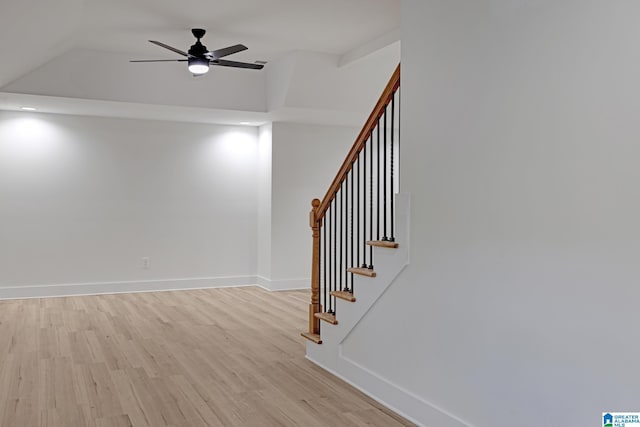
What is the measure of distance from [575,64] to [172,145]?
634 centimetres

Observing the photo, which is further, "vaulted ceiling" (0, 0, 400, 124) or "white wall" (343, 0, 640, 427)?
"vaulted ceiling" (0, 0, 400, 124)

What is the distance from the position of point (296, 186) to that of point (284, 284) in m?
1.37

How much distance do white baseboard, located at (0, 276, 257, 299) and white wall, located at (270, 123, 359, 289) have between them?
0.71 meters

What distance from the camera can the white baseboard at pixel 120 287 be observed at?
7.16 meters

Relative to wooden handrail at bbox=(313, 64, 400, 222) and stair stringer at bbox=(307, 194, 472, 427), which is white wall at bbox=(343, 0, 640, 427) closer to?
stair stringer at bbox=(307, 194, 472, 427)

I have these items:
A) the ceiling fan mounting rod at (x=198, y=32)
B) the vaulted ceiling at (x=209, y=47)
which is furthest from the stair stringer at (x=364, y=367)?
the ceiling fan mounting rod at (x=198, y=32)

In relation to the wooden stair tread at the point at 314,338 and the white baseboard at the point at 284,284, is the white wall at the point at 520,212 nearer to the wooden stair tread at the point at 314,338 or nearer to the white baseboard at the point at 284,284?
the wooden stair tread at the point at 314,338

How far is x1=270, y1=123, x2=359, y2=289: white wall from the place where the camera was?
7.93 m

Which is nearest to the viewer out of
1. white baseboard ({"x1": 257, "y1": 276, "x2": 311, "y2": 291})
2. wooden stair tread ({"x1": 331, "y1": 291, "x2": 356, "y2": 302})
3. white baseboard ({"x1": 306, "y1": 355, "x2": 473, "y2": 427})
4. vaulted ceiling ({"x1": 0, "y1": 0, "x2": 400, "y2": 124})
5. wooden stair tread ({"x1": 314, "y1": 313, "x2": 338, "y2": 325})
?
white baseboard ({"x1": 306, "y1": 355, "x2": 473, "y2": 427})

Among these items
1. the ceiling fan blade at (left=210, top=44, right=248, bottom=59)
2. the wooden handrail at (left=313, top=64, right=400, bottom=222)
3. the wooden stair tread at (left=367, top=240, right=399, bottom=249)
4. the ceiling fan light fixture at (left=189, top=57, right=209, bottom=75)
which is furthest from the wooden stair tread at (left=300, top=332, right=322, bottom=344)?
the ceiling fan light fixture at (left=189, top=57, right=209, bottom=75)

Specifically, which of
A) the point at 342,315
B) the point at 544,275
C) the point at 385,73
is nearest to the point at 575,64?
the point at 544,275

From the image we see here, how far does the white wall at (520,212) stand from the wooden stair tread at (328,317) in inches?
26.9

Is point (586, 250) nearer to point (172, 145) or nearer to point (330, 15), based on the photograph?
point (330, 15)

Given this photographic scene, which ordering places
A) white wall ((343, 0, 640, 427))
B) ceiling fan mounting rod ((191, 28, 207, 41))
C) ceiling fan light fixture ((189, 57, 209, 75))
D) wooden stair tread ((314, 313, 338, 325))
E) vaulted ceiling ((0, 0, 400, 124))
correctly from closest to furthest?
white wall ((343, 0, 640, 427)) → wooden stair tread ((314, 313, 338, 325)) → vaulted ceiling ((0, 0, 400, 124)) → ceiling fan light fixture ((189, 57, 209, 75)) → ceiling fan mounting rod ((191, 28, 207, 41))
